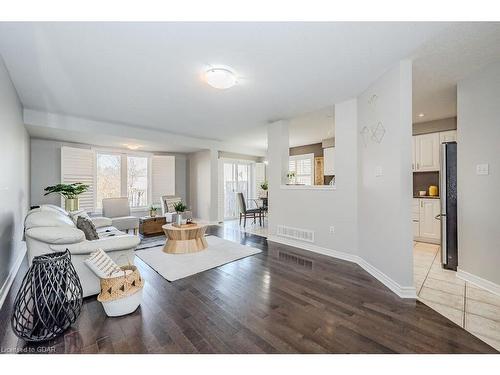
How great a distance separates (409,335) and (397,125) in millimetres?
2060

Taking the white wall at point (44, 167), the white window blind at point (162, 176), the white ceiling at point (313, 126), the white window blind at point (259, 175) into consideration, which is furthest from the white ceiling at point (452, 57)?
the white wall at point (44, 167)

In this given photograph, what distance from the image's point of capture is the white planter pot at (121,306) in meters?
1.98

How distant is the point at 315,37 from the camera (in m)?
2.06

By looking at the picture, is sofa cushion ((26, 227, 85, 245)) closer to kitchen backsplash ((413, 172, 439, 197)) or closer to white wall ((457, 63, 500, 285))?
white wall ((457, 63, 500, 285))

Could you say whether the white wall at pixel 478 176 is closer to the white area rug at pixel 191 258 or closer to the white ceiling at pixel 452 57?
the white ceiling at pixel 452 57

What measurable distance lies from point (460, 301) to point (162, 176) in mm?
7087

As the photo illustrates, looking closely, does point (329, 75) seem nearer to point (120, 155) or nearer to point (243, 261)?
point (243, 261)

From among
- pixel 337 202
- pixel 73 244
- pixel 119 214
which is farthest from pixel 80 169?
pixel 337 202

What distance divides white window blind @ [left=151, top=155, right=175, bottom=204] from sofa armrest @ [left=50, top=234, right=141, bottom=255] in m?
4.64

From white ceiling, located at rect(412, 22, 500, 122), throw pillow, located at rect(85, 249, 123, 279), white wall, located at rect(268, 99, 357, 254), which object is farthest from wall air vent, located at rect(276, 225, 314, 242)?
throw pillow, located at rect(85, 249, 123, 279)

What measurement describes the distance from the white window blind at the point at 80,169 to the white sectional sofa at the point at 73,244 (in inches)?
141

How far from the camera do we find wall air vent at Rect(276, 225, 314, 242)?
4141 mm

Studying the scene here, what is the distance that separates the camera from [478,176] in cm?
266
